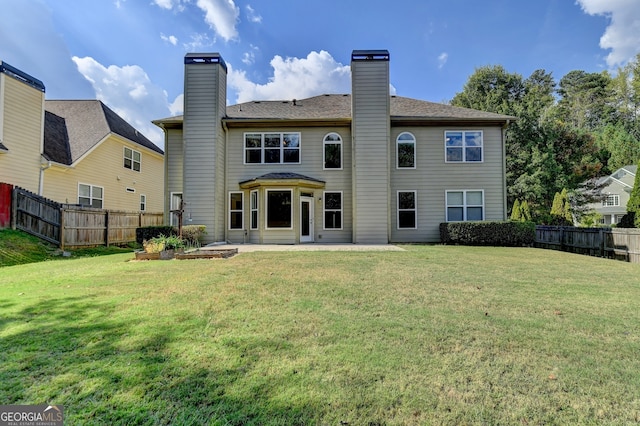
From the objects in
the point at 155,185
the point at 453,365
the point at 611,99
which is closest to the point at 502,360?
the point at 453,365

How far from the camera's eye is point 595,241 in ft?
35.3

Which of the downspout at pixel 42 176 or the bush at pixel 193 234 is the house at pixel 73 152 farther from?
the bush at pixel 193 234

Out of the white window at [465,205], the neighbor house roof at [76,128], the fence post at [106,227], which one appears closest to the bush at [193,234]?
the fence post at [106,227]

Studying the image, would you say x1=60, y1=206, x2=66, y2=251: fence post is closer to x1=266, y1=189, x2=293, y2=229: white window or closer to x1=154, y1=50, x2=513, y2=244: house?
x1=154, y1=50, x2=513, y2=244: house

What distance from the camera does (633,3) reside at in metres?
20.9

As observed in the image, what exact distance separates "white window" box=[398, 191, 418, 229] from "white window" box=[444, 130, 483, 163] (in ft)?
8.20

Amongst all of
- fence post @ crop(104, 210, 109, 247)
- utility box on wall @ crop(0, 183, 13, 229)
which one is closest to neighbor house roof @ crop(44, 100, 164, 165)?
utility box on wall @ crop(0, 183, 13, 229)

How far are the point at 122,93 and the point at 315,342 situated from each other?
26963 millimetres

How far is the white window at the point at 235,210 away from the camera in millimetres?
14305

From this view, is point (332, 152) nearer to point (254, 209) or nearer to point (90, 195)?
point (254, 209)

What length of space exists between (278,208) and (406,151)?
668 cm

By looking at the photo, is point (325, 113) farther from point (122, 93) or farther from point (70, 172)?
point (122, 93)

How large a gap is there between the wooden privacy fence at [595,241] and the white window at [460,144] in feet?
15.4
